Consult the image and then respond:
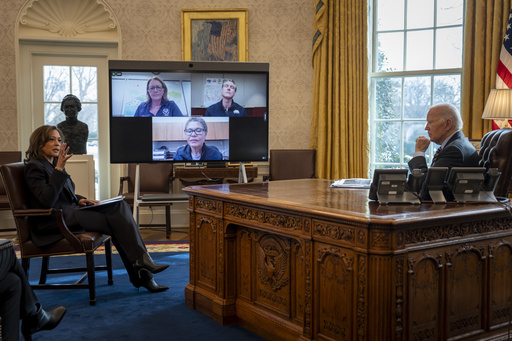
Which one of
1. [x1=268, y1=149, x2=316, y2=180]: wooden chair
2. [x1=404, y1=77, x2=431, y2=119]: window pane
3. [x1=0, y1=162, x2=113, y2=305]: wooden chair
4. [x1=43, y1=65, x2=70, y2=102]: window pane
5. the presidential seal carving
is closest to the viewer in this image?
the presidential seal carving

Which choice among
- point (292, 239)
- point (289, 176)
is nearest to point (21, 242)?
point (292, 239)

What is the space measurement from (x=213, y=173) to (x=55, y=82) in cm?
229

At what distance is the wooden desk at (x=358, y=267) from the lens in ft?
6.72

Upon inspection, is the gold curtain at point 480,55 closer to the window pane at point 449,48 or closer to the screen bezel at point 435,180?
the window pane at point 449,48

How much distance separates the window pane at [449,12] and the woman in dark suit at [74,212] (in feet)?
13.7

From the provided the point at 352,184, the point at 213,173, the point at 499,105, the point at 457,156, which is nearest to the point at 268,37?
the point at 213,173

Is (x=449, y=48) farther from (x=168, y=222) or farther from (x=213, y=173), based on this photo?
(x=168, y=222)

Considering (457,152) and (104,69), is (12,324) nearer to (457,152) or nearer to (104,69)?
(457,152)

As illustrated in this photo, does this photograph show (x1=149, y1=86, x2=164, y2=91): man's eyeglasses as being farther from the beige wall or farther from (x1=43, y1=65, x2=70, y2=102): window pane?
(x1=43, y1=65, x2=70, y2=102): window pane

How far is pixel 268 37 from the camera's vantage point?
6332 mm

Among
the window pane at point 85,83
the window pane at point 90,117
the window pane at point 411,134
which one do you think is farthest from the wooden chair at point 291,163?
the window pane at point 85,83

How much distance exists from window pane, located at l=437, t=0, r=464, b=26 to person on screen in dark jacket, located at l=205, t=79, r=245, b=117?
2541 millimetres

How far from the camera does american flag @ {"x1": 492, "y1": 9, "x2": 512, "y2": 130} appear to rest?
507 cm

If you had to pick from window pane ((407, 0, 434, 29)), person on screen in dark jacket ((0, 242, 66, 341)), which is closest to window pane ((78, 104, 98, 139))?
window pane ((407, 0, 434, 29))
